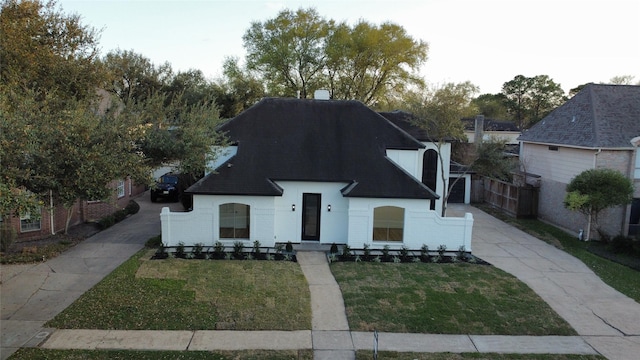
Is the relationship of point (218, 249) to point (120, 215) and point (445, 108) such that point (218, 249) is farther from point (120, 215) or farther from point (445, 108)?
point (445, 108)

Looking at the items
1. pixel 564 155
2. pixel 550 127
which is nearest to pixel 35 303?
pixel 564 155

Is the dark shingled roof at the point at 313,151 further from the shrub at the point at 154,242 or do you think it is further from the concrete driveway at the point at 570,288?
the concrete driveway at the point at 570,288

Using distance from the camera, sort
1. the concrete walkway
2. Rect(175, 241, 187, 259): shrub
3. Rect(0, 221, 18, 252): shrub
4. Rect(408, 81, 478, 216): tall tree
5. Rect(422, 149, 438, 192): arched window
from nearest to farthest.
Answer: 1. the concrete walkway
2. Rect(0, 221, 18, 252): shrub
3. Rect(175, 241, 187, 259): shrub
4. Rect(408, 81, 478, 216): tall tree
5. Rect(422, 149, 438, 192): arched window

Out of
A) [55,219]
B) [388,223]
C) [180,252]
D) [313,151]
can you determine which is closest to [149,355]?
[180,252]

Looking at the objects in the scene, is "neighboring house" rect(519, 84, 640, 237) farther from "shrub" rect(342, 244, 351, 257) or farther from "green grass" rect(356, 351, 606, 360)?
"green grass" rect(356, 351, 606, 360)

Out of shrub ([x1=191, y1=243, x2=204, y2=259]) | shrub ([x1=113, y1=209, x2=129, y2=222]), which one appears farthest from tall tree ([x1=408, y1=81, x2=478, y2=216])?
shrub ([x1=113, y1=209, x2=129, y2=222])

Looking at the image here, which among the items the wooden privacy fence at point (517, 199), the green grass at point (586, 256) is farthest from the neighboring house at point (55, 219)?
the wooden privacy fence at point (517, 199)
